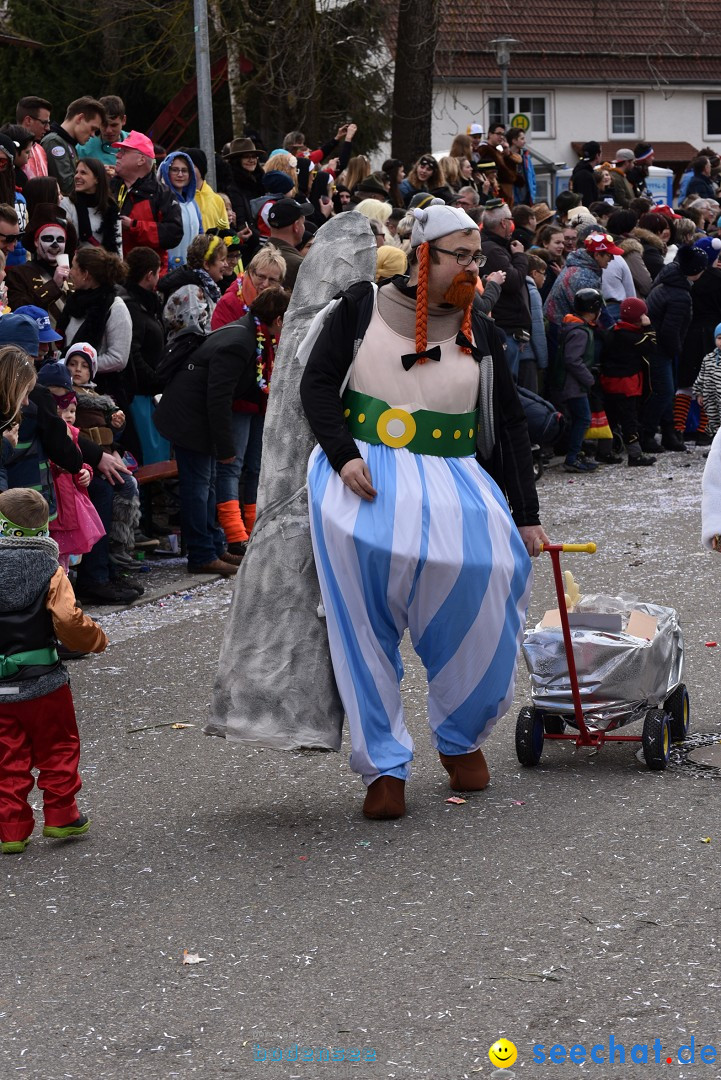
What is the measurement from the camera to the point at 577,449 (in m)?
14.9

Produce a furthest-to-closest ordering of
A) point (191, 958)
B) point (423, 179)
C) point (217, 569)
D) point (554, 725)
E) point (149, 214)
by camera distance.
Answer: point (423, 179) < point (149, 214) < point (217, 569) < point (554, 725) < point (191, 958)

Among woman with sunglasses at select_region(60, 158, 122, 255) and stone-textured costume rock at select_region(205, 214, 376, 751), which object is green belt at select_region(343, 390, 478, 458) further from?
woman with sunglasses at select_region(60, 158, 122, 255)

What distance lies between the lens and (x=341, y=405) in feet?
18.5

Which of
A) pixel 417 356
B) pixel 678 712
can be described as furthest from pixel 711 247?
pixel 417 356

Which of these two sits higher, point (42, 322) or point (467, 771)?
point (42, 322)

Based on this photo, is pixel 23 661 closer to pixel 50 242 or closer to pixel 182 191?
pixel 50 242

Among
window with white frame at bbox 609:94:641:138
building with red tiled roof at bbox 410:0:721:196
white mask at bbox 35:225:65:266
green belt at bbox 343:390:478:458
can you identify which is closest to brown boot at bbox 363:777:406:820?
green belt at bbox 343:390:478:458

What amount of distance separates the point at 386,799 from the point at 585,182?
1742 centimetres

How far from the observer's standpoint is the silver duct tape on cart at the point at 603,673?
20.2 ft

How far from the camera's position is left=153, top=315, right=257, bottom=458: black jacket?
10031mm

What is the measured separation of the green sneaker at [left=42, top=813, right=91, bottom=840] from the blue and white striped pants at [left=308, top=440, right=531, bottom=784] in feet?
3.10

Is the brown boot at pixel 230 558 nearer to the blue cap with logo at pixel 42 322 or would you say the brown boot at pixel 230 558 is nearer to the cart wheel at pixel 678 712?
the blue cap with logo at pixel 42 322

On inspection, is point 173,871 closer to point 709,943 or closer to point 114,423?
point 709,943

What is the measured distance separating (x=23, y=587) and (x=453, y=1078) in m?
2.40
